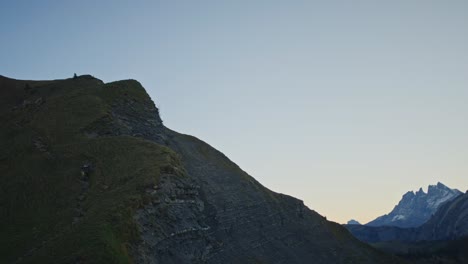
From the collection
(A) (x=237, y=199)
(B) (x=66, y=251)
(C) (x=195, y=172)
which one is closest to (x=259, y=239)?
(A) (x=237, y=199)

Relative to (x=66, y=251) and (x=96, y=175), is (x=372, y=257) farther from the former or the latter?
(x=66, y=251)

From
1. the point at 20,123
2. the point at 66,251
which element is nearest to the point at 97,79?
the point at 20,123

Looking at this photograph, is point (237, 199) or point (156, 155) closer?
point (156, 155)

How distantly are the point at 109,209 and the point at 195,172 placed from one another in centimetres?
3802

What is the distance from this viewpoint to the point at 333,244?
10788 centimetres

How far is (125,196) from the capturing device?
2149 inches

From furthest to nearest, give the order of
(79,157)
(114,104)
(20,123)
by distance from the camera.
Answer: (114,104), (20,123), (79,157)

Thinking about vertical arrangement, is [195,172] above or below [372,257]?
above

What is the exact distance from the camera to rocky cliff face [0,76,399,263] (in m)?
49.2

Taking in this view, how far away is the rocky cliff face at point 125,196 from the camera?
49200mm

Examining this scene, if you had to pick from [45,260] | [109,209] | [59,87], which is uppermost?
[59,87]

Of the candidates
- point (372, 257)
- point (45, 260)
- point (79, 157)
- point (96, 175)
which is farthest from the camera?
point (372, 257)

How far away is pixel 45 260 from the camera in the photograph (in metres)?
43.1

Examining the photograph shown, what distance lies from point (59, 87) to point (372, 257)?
85459mm
